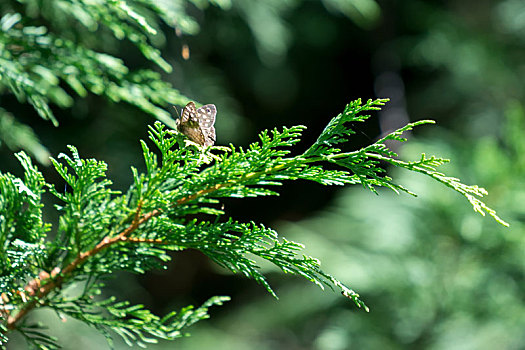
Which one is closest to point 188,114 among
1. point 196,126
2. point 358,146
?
point 196,126

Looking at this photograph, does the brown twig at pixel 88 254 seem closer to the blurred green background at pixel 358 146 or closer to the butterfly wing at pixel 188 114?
the butterfly wing at pixel 188 114

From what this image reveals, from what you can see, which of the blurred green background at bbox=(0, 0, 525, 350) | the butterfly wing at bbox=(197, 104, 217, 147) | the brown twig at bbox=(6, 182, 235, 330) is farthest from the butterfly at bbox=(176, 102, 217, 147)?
the blurred green background at bbox=(0, 0, 525, 350)

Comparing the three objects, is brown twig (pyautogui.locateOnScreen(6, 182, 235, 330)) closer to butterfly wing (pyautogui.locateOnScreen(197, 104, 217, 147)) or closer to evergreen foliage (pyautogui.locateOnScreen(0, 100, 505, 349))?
evergreen foliage (pyautogui.locateOnScreen(0, 100, 505, 349))

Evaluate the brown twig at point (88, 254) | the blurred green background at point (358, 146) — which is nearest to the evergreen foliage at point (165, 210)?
the brown twig at point (88, 254)

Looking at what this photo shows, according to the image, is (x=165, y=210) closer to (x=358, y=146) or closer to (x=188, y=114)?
(x=188, y=114)

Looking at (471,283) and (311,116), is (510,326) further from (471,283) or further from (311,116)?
(311,116)

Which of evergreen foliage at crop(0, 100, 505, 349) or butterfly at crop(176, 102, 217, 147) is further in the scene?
butterfly at crop(176, 102, 217, 147)
